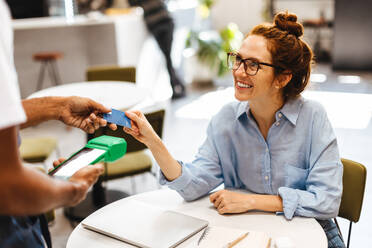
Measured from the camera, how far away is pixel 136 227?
133 centimetres

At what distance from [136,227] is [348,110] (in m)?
4.27

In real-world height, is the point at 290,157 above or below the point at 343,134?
above

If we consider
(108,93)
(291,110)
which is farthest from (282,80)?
(108,93)

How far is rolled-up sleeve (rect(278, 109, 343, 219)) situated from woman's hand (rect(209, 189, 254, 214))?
12 centimetres

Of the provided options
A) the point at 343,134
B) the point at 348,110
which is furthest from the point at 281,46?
the point at 348,110

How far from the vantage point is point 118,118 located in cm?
141

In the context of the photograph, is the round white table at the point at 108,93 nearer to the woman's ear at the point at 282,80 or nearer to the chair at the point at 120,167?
the chair at the point at 120,167

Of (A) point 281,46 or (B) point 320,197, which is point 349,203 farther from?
(A) point 281,46

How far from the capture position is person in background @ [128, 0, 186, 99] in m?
5.56

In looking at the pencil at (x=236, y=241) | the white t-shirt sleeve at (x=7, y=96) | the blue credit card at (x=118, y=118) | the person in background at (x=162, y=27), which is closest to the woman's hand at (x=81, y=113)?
the blue credit card at (x=118, y=118)

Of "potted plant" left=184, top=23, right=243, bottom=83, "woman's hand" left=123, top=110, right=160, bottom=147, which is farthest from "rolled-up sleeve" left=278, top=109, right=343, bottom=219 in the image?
"potted plant" left=184, top=23, right=243, bottom=83

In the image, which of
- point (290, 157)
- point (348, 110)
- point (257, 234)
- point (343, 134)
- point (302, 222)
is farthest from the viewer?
point (348, 110)

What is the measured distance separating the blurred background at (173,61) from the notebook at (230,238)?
2.23 m

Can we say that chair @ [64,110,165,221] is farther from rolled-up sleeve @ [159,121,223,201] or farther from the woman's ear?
the woman's ear
